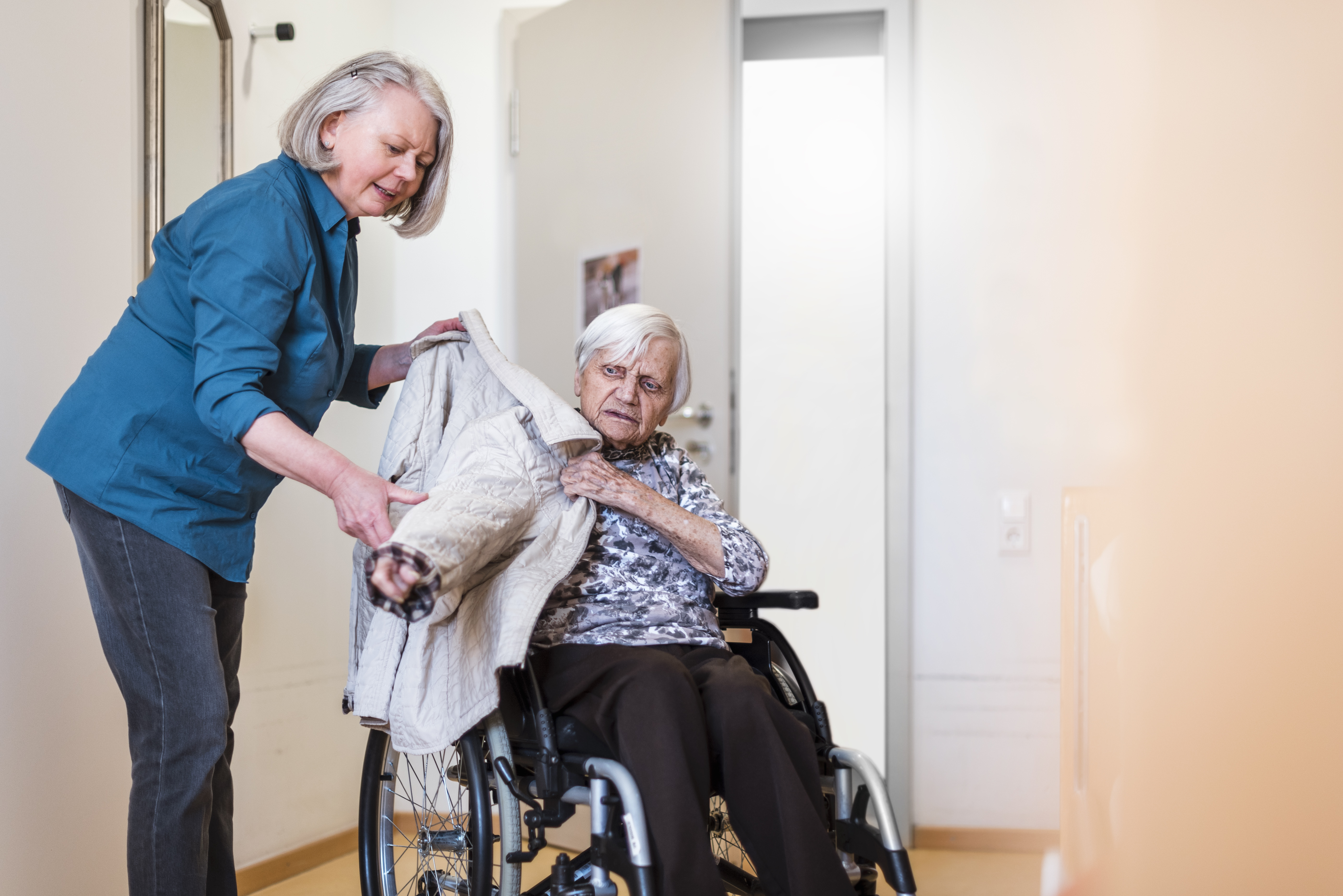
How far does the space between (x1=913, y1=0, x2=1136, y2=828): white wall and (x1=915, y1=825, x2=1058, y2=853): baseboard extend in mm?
23

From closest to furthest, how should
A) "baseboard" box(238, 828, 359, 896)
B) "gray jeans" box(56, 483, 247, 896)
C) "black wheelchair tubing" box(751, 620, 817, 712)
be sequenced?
"gray jeans" box(56, 483, 247, 896) < "black wheelchair tubing" box(751, 620, 817, 712) < "baseboard" box(238, 828, 359, 896)

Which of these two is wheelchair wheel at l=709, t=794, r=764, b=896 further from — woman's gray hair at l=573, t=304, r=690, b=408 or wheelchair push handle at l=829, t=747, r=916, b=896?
woman's gray hair at l=573, t=304, r=690, b=408

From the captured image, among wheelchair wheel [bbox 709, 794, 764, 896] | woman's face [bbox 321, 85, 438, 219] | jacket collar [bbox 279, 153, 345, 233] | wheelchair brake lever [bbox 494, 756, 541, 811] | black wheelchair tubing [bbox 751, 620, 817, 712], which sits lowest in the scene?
wheelchair wheel [bbox 709, 794, 764, 896]

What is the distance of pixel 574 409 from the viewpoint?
1.55 metres

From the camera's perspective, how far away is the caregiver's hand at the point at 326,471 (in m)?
1.13

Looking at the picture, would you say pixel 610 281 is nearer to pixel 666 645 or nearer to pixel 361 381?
pixel 361 381

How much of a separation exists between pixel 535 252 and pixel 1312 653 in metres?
2.40

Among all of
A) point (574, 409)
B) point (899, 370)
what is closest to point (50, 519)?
point (574, 409)

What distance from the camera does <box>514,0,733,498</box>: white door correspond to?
8.16ft

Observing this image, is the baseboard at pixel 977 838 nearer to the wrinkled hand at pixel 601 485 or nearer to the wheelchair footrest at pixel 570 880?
the wheelchair footrest at pixel 570 880

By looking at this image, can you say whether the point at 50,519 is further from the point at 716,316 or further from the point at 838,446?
the point at 838,446

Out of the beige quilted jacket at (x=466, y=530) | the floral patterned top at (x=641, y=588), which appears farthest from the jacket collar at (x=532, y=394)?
the floral patterned top at (x=641, y=588)

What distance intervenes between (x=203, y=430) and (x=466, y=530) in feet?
1.20

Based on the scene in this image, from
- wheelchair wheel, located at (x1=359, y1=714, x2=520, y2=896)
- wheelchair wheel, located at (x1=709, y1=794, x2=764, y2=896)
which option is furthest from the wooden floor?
→ wheelchair wheel, located at (x1=709, y1=794, x2=764, y2=896)
